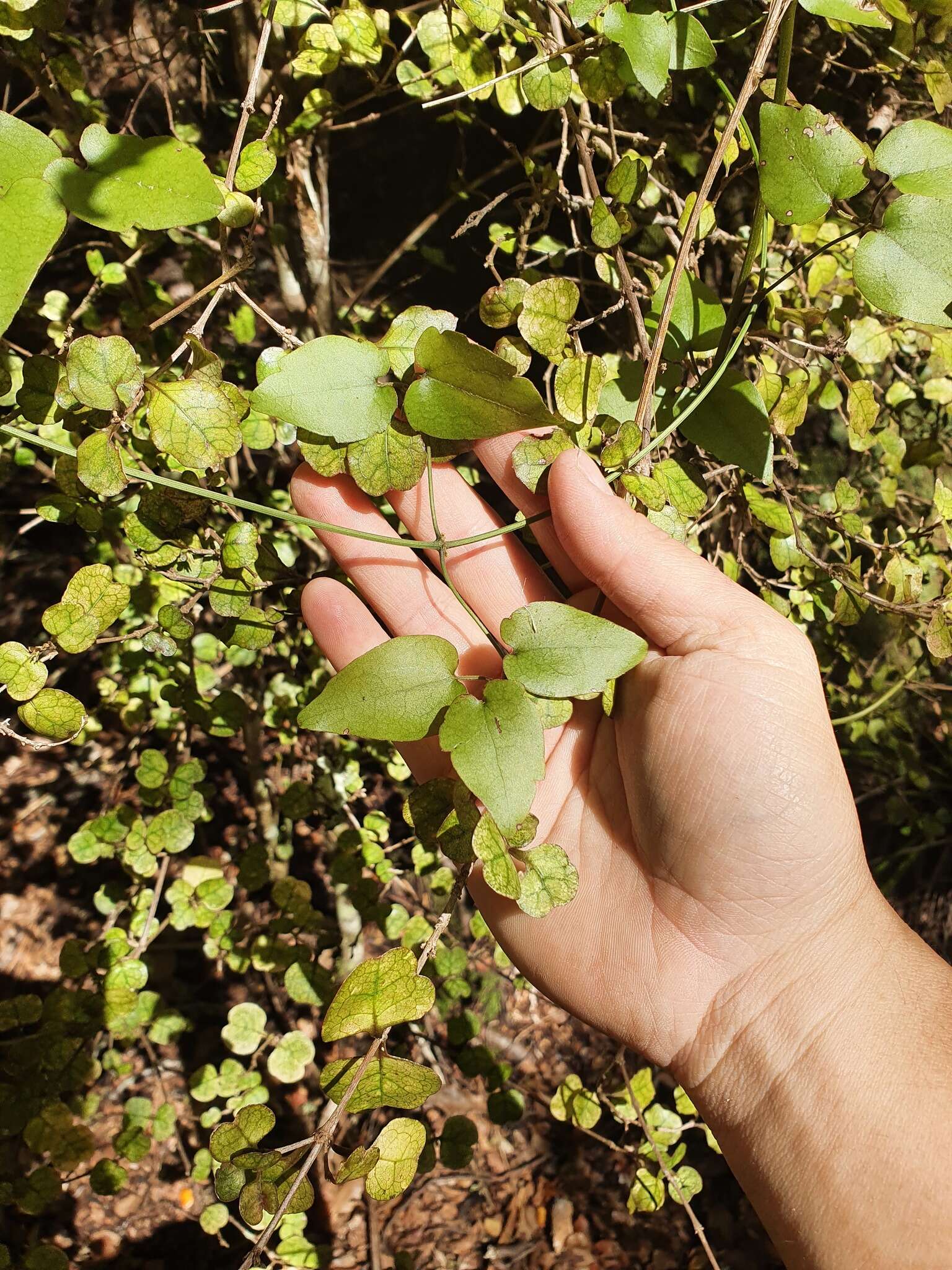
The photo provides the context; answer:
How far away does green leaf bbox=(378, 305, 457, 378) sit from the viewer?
34.2 inches

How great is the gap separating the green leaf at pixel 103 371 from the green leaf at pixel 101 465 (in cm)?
3

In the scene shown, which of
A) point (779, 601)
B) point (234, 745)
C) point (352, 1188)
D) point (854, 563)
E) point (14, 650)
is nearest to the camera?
point (14, 650)

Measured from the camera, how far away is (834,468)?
1799 millimetres

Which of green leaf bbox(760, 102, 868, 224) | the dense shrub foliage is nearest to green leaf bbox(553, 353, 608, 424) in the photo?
the dense shrub foliage

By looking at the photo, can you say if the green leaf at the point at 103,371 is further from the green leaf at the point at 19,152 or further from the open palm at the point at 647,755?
the open palm at the point at 647,755

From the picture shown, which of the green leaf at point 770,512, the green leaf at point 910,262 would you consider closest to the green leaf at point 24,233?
the green leaf at point 910,262

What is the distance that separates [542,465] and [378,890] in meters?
0.72

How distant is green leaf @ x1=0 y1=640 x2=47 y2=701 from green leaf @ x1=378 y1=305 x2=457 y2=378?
0.46 metres

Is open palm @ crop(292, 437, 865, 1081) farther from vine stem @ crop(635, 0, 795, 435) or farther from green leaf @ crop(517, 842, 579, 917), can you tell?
green leaf @ crop(517, 842, 579, 917)

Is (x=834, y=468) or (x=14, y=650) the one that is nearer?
(x=14, y=650)

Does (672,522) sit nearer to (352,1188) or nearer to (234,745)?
(234,745)

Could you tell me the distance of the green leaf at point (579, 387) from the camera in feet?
3.06

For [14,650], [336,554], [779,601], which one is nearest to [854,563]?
[779,601]

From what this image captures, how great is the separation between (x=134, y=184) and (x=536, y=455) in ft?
1.47
